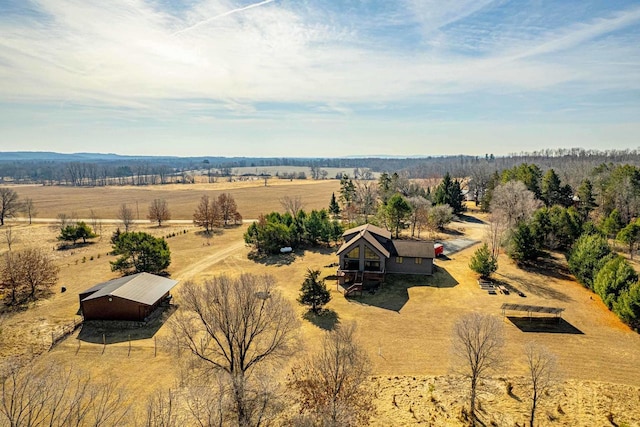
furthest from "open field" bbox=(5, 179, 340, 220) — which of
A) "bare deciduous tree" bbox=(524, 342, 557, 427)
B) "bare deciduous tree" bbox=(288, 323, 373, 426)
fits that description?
"bare deciduous tree" bbox=(524, 342, 557, 427)

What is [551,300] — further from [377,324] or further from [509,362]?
[377,324]

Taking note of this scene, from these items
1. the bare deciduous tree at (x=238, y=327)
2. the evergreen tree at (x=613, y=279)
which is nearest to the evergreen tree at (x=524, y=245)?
the evergreen tree at (x=613, y=279)

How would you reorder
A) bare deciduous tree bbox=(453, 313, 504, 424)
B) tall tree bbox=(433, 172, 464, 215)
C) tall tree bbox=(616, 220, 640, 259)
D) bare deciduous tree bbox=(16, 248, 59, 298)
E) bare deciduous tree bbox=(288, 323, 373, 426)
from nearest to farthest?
bare deciduous tree bbox=(288, 323, 373, 426) → bare deciduous tree bbox=(453, 313, 504, 424) → bare deciduous tree bbox=(16, 248, 59, 298) → tall tree bbox=(616, 220, 640, 259) → tall tree bbox=(433, 172, 464, 215)

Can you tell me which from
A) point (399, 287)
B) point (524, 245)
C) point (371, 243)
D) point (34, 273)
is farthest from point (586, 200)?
point (34, 273)

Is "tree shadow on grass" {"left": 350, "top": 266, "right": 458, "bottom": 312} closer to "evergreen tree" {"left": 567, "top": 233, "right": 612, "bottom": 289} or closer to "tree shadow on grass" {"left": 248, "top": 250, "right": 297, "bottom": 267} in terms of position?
"evergreen tree" {"left": 567, "top": 233, "right": 612, "bottom": 289}

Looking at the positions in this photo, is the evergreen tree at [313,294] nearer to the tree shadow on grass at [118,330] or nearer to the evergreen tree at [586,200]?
the tree shadow on grass at [118,330]

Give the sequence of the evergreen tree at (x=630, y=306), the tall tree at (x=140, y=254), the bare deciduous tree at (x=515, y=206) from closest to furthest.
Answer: the evergreen tree at (x=630, y=306), the tall tree at (x=140, y=254), the bare deciduous tree at (x=515, y=206)
